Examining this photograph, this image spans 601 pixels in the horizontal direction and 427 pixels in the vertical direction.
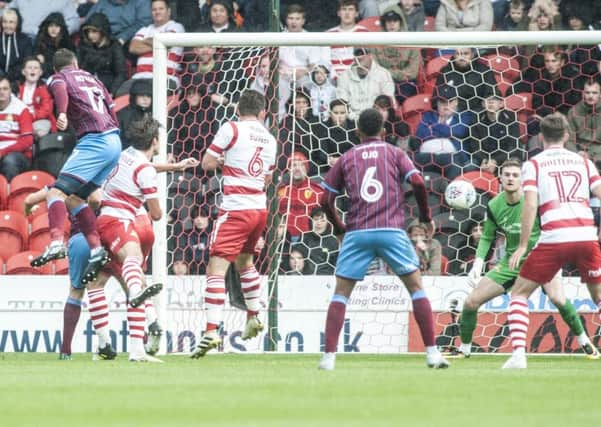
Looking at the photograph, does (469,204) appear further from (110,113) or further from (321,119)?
(110,113)

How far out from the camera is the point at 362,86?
52.5 feet

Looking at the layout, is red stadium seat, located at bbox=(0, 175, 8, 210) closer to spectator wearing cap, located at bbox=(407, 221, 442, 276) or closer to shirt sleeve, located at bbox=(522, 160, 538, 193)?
spectator wearing cap, located at bbox=(407, 221, 442, 276)

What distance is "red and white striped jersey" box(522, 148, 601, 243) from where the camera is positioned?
10.4 m

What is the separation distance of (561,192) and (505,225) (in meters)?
2.70

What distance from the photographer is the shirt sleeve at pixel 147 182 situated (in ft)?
38.6

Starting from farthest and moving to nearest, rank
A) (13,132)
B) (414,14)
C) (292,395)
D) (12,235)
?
(414,14) → (13,132) → (12,235) → (292,395)

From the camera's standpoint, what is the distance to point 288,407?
7.36m

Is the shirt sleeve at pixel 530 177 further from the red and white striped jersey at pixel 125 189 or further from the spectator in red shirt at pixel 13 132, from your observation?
the spectator in red shirt at pixel 13 132

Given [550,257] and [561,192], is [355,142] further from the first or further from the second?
[550,257]

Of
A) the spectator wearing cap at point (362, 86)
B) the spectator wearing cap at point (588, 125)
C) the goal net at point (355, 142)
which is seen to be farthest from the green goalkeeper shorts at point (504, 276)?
the spectator wearing cap at point (362, 86)

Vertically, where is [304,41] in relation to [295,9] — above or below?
below

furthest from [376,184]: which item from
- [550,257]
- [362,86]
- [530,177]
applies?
[362,86]

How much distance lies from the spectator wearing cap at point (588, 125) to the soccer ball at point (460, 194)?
4.19ft

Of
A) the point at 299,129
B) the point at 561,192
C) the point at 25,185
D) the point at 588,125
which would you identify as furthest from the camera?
the point at 25,185
